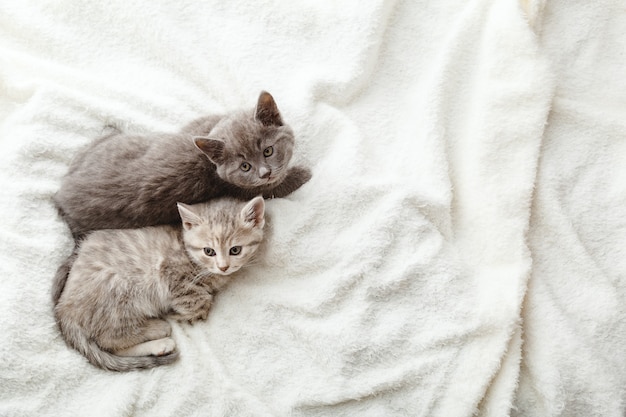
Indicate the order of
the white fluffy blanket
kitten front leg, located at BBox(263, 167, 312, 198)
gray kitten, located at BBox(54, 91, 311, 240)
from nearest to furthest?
the white fluffy blanket < gray kitten, located at BBox(54, 91, 311, 240) < kitten front leg, located at BBox(263, 167, 312, 198)

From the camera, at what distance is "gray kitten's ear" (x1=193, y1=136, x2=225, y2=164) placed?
1.59 m

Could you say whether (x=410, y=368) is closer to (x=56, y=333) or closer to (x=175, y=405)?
(x=175, y=405)

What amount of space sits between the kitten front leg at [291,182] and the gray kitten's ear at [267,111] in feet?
0.57

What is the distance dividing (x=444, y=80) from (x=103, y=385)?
133 cm

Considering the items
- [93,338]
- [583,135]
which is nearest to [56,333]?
[93,338]

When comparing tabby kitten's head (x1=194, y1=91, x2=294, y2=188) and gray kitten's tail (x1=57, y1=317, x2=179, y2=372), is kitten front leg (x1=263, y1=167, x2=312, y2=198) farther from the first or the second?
gray kitten's tail (x1=57, y1=317, x2=179, y2=372)

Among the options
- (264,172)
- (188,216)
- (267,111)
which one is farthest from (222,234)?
(267,111)

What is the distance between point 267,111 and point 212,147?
0.19 meters

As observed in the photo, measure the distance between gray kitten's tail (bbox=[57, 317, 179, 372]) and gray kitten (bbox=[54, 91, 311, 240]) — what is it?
0.29m

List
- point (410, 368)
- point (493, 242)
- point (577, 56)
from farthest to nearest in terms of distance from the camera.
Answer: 1. point (577, 56)
2. point (493, 242)
3. point (410, 368)

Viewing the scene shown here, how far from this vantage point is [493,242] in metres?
1.63

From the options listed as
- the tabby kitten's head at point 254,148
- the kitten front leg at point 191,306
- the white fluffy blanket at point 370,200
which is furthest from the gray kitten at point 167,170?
the kitten front leg at point 191,306

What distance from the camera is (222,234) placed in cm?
164

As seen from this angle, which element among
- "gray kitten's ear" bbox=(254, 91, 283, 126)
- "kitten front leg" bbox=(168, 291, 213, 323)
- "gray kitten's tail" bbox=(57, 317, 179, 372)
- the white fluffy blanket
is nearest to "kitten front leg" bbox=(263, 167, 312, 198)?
the white fluffy blanket
